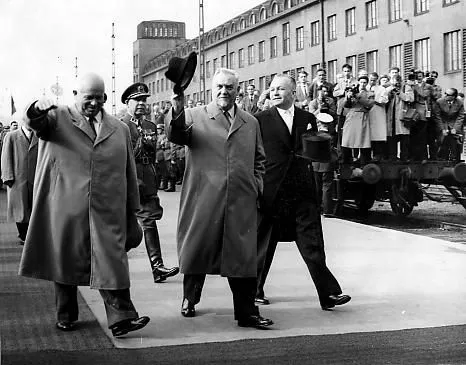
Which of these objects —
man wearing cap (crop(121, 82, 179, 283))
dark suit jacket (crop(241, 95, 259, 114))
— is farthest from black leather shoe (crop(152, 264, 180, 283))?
dark suit jacket (crop(241, 95, 259, 114))

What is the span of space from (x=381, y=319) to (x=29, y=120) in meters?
2.98

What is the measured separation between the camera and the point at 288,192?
758cm

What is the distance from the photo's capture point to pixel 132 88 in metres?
9.44

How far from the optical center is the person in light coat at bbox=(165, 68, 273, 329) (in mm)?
6848

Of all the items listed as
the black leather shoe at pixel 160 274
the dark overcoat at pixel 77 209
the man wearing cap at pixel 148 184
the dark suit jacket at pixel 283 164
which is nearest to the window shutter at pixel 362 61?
the man wearing cap at pixel 148 184

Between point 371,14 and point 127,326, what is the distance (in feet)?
128

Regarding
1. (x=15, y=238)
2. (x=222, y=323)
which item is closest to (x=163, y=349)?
(x=222, y=323)

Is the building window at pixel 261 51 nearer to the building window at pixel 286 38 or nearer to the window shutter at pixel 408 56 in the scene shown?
the building window at pixel 286 38

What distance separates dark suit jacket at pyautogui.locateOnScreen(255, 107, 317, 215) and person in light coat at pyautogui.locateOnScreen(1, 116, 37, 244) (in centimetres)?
551

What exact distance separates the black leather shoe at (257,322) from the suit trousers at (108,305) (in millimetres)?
811

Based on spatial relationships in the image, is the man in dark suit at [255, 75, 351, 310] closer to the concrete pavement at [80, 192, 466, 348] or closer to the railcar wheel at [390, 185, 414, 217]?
the concrete pavement at [80, 192, 466, 348]

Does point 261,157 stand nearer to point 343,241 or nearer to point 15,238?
point 343,241

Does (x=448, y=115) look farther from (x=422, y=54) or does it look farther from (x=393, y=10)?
(x=393, y=10)

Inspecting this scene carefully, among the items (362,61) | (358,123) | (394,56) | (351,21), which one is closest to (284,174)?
(358,123)
